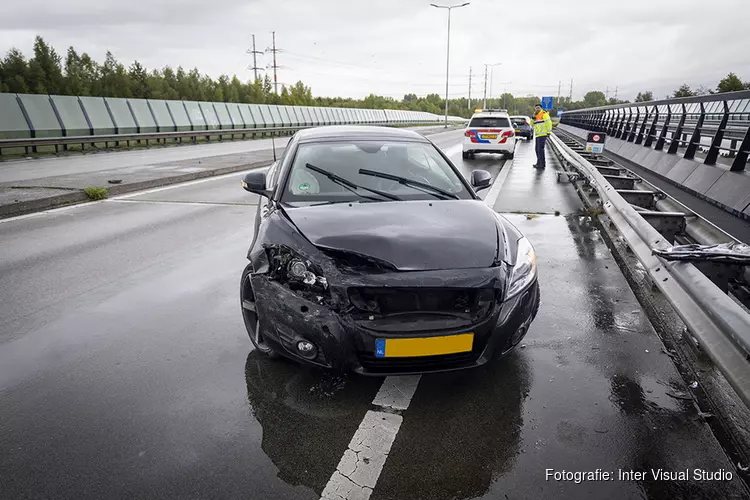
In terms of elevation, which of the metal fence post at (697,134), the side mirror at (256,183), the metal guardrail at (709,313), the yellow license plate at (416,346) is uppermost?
the metal fence post at (697,134)

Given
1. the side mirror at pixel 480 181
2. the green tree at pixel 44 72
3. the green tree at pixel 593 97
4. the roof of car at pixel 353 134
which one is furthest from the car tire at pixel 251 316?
the green tree at pixel 593 97

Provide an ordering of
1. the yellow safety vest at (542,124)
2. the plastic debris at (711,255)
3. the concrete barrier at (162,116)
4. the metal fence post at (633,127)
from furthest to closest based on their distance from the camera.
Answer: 1. the concrete barrier at (162,116)
2. the metal fence post at (633,127)
3. the yellow safety vest at (542,124)
4. the plastic debris at (711,255)

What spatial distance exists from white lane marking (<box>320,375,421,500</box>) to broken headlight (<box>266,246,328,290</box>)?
2.44 ft

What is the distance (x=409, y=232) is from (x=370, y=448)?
4.07 ft

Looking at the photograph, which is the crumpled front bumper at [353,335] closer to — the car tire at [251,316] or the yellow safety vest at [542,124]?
the car tire at [251,316]

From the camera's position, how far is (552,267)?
17.4 feet

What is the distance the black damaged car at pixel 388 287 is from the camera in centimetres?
262

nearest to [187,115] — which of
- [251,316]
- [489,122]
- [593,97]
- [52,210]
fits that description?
[489,122]

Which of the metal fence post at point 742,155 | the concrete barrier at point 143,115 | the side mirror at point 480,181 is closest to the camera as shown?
the side mirror at point 480,181

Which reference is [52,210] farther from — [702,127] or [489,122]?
[489,122]

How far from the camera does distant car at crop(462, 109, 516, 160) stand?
18.2 m

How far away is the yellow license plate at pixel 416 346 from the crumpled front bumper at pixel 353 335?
0.03 m

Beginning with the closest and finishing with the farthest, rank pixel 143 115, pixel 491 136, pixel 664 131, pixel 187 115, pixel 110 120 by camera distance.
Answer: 1. pixel 664 131
2. pixel 491 136
3. pixel 110 120
4. pixel 143 115
5. pixel 187 115

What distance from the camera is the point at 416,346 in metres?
2.58
